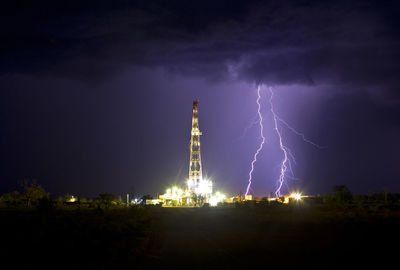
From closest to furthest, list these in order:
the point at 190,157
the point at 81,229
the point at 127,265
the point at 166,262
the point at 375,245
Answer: the point at 127,265
the point at 166,262
the point at 375,245
the point at 81,229
the point at 190,157

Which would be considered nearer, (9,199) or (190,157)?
(9,199)

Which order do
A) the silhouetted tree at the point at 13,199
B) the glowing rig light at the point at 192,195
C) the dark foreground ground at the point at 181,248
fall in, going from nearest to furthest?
the dark foreground ground at the point at 181,248 < the silhouetted tree at the point at 13,199 < the glowing rig light at the point at 192,195

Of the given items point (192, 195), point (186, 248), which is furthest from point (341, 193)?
point (186, 248)

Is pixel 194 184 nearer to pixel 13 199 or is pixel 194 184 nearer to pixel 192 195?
pixel 192 195

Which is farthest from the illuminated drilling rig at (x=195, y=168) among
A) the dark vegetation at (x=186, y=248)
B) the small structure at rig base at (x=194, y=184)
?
the dark vegetation at (x=186, y=248)

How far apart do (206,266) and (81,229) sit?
260 inches

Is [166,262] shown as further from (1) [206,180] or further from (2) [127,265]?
(1) [206,180]

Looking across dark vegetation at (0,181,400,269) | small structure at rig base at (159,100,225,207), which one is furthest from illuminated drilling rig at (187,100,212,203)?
dark vegetation at (0,181,400,269)

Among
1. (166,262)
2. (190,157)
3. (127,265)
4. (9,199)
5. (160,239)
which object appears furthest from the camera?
(190,157)

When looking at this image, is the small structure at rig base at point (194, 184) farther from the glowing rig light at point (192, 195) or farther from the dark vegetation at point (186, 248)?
the dark vegetation at point (186, 248)

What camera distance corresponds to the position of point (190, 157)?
203 feet

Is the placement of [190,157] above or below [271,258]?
above

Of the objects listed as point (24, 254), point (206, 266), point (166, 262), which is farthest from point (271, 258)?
point (24, 254)

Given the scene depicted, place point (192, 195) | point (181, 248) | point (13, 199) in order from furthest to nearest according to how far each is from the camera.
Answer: point (192, 195) → point (13, 199) → point (181, 248)
